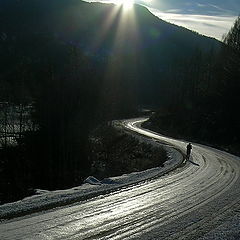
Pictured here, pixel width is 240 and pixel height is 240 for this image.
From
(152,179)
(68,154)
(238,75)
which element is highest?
(238,75)

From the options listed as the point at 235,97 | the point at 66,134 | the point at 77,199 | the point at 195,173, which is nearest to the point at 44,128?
the point at 66,134

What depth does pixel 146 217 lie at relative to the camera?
12.6 metres

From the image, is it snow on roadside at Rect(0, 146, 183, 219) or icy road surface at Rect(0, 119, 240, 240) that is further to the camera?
snow on roadside at Rect(0, 146, 183, 219)

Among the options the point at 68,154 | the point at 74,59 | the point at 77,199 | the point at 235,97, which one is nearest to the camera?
the point at 77,199

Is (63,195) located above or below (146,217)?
below

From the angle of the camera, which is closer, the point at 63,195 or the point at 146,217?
the point at 146,217

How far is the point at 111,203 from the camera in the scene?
14430 millimetres

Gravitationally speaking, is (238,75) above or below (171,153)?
above

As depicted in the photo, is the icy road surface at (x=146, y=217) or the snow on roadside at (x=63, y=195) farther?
the snow on roadside at (x=63, y=195)

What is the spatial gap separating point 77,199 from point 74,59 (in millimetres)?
33845

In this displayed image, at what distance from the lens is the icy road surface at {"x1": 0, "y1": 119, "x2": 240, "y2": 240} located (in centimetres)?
1042

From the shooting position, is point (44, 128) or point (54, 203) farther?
point (44, 128)

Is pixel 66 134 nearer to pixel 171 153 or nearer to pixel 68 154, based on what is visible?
pixel 68 154

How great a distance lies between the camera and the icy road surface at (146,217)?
10.4m
